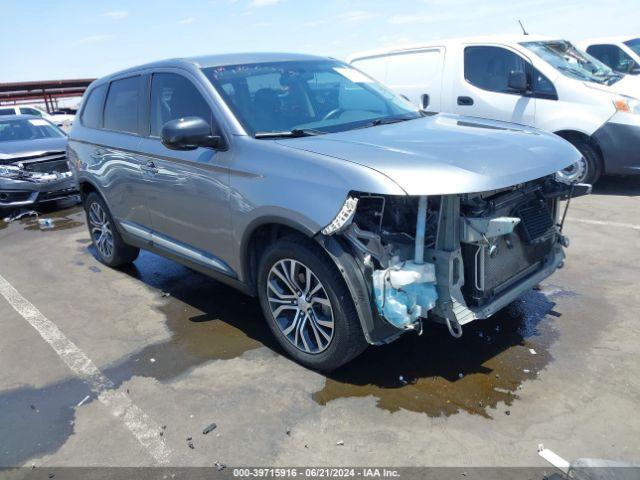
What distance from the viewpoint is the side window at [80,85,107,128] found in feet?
18.0

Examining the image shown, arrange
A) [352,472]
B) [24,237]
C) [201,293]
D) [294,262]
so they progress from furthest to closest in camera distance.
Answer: [24,237] → [201,293] → [294,262] → [352,472]

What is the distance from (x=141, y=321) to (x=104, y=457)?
1742 mm

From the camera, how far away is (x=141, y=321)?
15.1 feet

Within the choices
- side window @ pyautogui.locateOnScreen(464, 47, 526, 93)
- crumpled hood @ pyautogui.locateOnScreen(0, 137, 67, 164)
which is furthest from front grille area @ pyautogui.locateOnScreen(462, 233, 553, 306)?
crumpled hood @ pyautogui.locateOnScreen(0, 137, 67, 164)

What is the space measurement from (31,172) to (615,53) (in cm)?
1077

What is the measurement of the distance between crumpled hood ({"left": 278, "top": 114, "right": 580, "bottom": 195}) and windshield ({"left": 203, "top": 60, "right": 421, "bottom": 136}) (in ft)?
0.93

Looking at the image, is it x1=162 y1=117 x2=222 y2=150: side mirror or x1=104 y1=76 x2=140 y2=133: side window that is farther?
x1=104 y1=76 x2=140 y2=133: side window

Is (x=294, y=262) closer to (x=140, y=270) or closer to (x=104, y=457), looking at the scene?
(x=104, y=457)

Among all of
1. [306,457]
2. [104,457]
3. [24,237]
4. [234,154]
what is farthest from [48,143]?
[306,457]

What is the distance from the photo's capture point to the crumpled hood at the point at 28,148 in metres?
8.84

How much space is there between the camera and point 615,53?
10852 millimetres

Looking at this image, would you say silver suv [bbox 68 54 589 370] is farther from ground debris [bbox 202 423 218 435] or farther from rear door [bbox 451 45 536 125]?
rear door [bbox 451 45 536 125]

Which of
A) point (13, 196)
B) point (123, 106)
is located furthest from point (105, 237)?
point (13, 196)

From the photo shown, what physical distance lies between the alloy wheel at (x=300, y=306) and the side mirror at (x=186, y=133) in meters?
0.95
